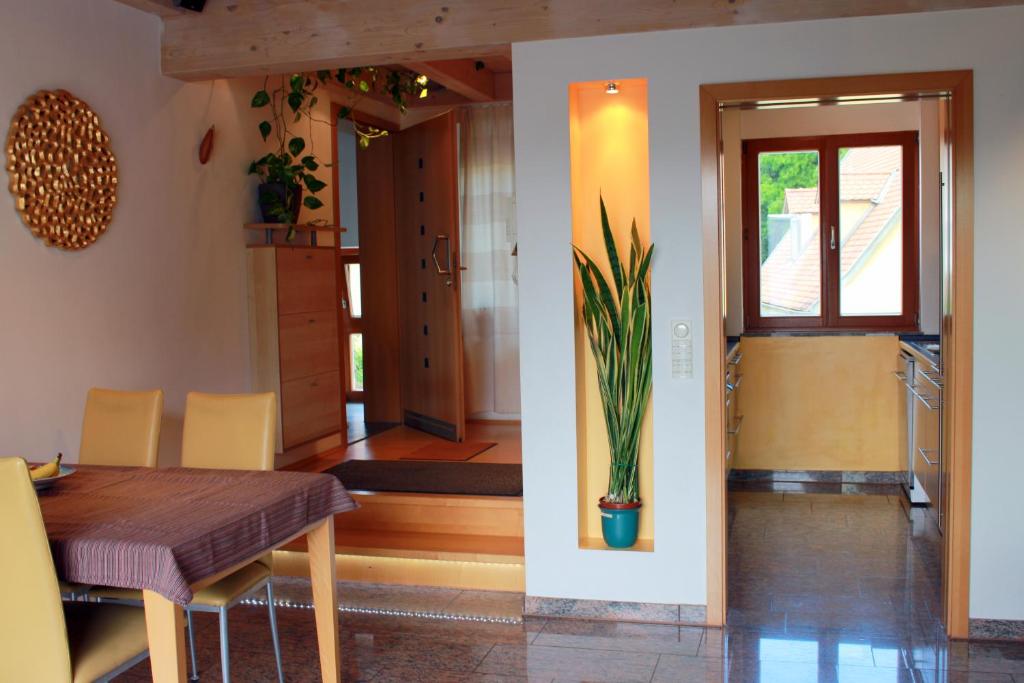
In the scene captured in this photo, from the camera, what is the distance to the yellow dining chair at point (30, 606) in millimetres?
2305

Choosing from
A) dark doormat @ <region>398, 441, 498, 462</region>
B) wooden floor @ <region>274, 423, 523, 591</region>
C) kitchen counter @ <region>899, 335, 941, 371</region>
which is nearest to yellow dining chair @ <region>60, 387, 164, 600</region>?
wooden floor @ <region>274, 423, 523, 591</region>

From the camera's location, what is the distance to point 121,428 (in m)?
3.71

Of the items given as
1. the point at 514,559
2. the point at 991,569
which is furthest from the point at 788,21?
the point at 514,559

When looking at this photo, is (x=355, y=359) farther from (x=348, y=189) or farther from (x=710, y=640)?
(x=710, y=640)

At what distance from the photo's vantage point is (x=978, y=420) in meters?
3.59

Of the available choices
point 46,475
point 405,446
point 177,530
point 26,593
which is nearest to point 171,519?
point 177,530

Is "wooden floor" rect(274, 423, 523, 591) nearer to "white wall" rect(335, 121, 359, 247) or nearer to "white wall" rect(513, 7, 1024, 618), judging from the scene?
"white wall" rect(513, 7, 1024, 618)

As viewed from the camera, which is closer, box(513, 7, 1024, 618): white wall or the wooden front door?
box(513, 7, 1024, 618): white wall

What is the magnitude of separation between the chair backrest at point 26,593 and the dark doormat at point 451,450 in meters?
3.39

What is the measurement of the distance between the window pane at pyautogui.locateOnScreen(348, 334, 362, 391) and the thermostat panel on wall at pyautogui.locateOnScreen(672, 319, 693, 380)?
212 inches

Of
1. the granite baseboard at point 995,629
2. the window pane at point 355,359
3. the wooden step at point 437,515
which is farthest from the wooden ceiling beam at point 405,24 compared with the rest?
the window pane at point 355,359

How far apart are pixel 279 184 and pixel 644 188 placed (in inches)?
89.1

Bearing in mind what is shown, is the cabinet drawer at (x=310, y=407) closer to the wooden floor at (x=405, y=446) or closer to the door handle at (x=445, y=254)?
the wooden floor at (x=405, y=446)

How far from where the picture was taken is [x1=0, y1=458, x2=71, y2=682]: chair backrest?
230 centimetres
